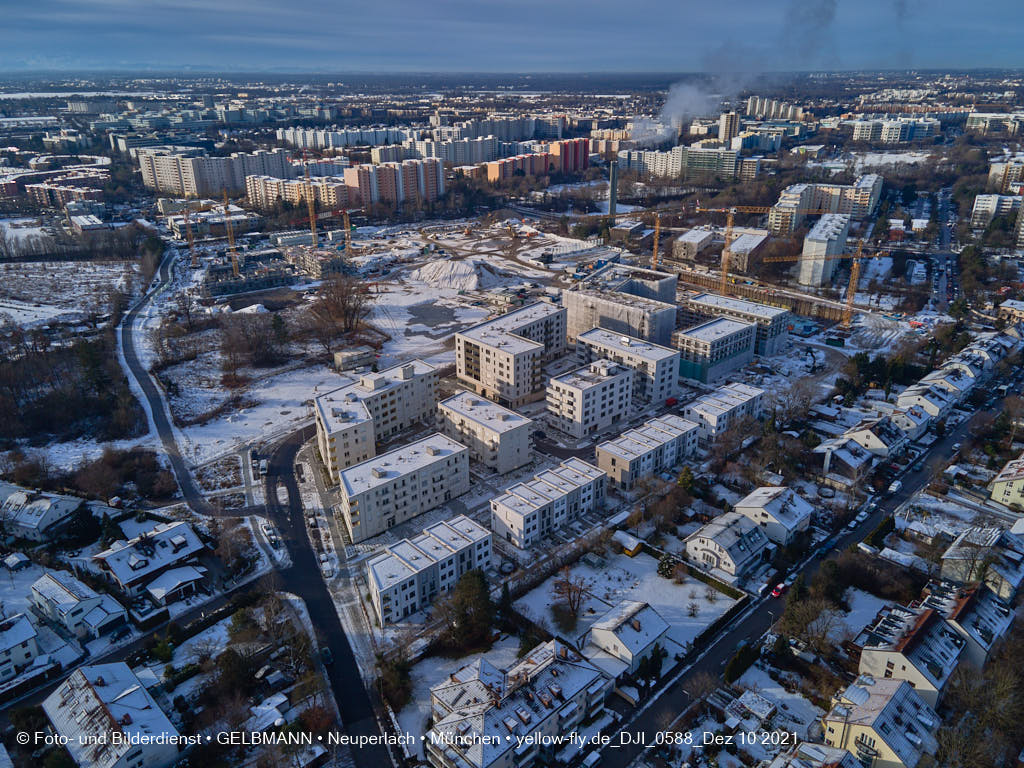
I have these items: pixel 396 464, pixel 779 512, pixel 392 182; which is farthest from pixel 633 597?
pixel 392 182

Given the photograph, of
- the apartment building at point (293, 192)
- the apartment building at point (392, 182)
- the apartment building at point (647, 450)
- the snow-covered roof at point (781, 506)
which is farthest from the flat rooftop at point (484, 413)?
the apartment building at point (392, 182)

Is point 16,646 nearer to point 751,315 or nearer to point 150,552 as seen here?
point 150,552

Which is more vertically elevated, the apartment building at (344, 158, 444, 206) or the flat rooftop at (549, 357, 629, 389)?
the apartment building at (344, 158, 444, 206)

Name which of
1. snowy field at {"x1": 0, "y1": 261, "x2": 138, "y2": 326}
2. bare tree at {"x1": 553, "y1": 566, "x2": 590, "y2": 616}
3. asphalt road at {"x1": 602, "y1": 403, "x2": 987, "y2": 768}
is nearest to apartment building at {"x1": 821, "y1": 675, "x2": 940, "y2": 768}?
asphalt road at {"x1": 602, "y1": 403, "x2": 987, "y2": 768}

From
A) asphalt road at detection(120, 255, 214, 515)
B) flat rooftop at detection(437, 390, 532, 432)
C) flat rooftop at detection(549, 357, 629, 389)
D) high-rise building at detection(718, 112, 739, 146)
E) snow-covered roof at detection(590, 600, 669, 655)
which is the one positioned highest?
high-rise building at detection(718, 112, 739, 146)

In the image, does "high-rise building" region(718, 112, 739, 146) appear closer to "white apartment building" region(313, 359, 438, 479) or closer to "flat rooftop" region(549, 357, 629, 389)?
"flat rooftop" region(549, 357, 629, 389)

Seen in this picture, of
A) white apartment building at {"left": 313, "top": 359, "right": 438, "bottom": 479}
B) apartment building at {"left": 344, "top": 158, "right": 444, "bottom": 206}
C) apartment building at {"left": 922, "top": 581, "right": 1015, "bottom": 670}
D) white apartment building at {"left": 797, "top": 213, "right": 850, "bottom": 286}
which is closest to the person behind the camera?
apartment building at {"left": 922, "top": 581, "right": 1015, "bottom": 670}

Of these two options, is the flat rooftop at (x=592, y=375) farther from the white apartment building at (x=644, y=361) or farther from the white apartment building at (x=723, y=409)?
the white apartment building at (x=723, y=409)
